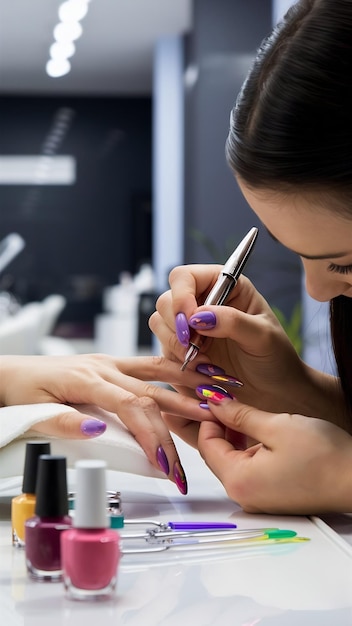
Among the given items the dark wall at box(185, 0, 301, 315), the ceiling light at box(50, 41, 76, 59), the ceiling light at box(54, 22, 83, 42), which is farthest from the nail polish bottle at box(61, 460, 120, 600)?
the ceiling light at box(50, 41, 76, 59)

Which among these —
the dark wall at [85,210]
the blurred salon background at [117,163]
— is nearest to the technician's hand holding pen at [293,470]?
the blurred salon background at [117,163]

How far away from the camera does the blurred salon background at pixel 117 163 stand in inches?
244

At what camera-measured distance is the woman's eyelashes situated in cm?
76

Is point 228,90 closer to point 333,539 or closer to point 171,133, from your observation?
point 171,133

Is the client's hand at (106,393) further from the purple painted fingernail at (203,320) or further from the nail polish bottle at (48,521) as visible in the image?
the nail polish bottle at (48,521)

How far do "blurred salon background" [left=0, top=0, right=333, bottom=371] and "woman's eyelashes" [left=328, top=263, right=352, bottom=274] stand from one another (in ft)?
8.50

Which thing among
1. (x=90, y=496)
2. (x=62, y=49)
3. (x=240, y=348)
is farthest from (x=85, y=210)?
(x=90, y=496)

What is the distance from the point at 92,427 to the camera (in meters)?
0.71

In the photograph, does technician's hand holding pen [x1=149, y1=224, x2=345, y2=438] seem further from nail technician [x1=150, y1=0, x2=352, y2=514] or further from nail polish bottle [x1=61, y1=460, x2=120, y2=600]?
nail polish bottle [x1=61, y1=460, x2=120, y2=600]

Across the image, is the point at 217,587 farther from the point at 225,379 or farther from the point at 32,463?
the point at 225,379

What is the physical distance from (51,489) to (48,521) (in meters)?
0.02

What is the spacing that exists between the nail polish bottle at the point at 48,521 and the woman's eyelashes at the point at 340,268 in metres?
0.34

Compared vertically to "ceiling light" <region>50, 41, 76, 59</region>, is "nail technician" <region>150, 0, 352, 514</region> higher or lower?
lower

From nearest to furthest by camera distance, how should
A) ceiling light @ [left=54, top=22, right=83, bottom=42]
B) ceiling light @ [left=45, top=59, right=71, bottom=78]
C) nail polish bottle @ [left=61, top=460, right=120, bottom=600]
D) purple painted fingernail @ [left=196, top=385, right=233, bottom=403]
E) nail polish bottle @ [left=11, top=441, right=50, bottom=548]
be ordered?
nail polish bottle @ [left=61, top=460, right=120, bottom=600] < nail polish bottle @ [left=11, top=441, right=50, bottom=548] < purple painted fingernail @ [left=196, top=385, right=233, bottom=403] < ceiling light @ [left=54, top=22, right=83, bottom=42] < ceiling light @ [left=45, top=59, right=71, bottom=78]
